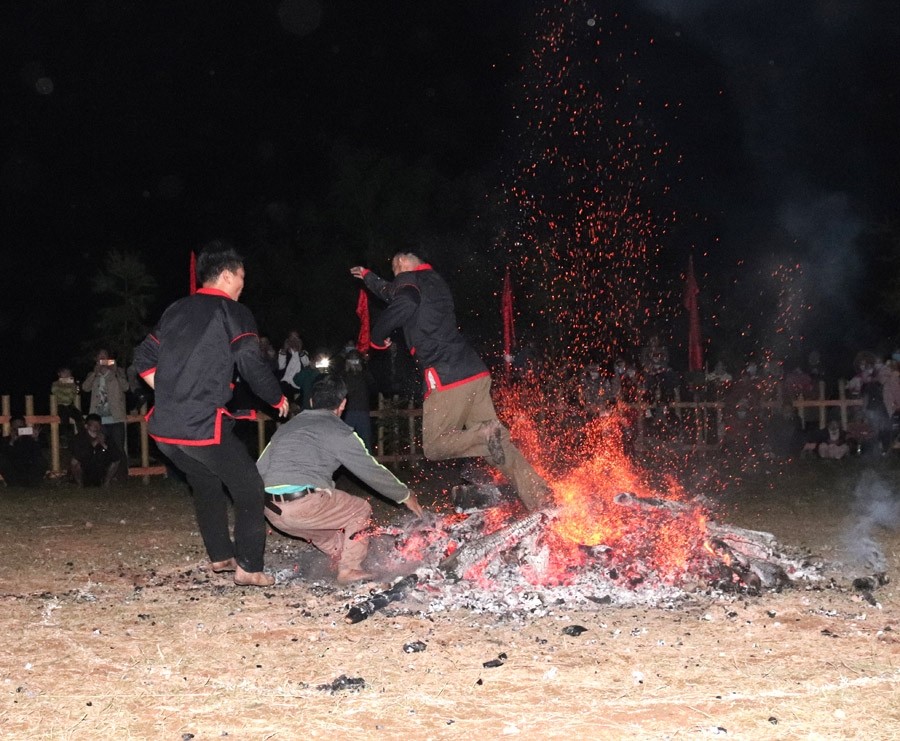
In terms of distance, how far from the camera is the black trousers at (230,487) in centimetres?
554

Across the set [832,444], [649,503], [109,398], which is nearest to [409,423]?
[109,398]

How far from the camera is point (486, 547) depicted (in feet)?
18.8

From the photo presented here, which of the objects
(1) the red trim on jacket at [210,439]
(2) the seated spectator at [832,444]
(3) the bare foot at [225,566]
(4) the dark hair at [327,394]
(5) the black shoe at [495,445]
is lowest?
(2) the seated spectator at [832,444]

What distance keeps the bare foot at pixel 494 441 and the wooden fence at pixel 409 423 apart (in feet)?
23.1

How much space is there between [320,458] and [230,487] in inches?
23.3

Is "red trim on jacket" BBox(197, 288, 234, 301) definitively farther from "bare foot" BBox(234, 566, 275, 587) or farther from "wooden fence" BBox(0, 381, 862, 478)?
"wooden fence" BBox(0, 381, 862, 478)

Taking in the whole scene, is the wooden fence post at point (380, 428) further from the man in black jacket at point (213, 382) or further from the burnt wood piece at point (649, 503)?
the man in black jacket at point (213, 382)

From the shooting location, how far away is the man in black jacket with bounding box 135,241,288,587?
18.0 ft

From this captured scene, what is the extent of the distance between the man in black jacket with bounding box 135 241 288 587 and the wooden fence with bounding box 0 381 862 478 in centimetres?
746

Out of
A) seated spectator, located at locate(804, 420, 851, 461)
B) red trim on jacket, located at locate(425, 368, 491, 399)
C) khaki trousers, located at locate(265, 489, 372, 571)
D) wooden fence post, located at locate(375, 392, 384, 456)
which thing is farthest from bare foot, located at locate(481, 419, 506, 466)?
seated spectator, located at locate(804, 420, 851, 461)

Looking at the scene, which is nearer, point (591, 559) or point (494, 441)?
point (591, 559)

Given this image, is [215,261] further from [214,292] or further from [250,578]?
[250,578]

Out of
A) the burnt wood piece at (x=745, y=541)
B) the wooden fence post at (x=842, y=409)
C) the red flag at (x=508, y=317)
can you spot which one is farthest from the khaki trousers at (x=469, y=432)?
the red flag at (x=508, y=317)

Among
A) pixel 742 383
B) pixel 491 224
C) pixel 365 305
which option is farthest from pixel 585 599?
pixel 491 224
